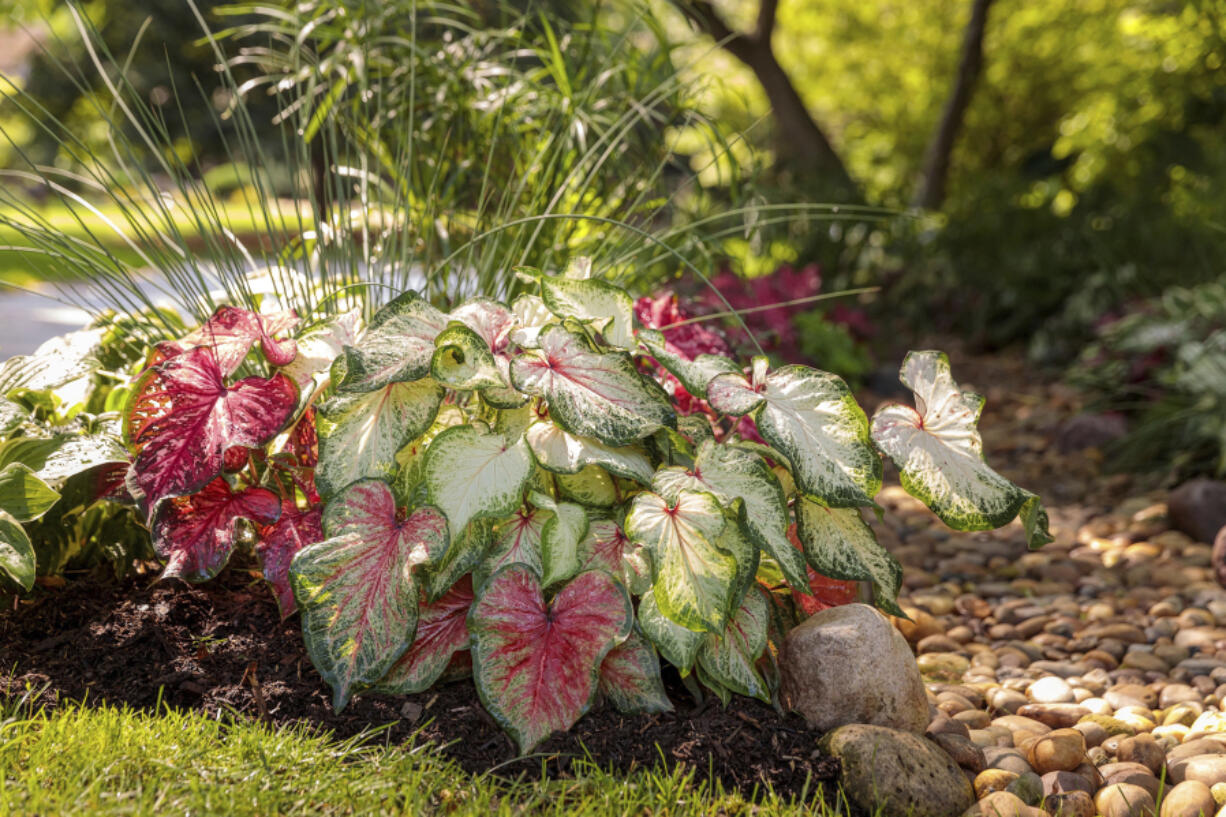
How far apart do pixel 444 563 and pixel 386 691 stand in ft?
0.68

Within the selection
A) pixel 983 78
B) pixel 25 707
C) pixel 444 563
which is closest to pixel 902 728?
pixel 444 563

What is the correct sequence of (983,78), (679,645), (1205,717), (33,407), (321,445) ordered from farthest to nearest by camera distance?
(983,78) < (33,407) < (1205,717) < (321,445) < (679,645)

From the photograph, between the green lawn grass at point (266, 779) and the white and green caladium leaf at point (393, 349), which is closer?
the green lawn grass at point (266, 779)

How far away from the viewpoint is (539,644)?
147 cm

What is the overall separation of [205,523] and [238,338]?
30 cm

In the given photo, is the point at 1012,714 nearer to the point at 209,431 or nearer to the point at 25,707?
A: the point at 209,431

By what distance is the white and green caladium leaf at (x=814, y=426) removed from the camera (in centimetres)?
151

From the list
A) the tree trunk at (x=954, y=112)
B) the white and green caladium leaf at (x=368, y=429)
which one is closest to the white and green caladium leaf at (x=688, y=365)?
the white and green caladium leaf at (x=368, y=429)

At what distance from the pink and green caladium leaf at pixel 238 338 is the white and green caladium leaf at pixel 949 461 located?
961mm

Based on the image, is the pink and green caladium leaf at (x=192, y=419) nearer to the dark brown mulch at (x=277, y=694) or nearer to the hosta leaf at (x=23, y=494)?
the hosta leaf at (x=23, y=494)

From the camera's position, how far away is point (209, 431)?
5.08ft

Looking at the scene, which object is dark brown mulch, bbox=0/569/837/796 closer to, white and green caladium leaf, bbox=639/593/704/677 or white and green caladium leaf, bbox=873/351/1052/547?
white and green caladium leaf, bbox=639/593/704/677

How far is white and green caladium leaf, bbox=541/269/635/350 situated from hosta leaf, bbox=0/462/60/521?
0.82 m

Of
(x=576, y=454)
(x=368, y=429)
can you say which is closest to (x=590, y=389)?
(x=576, y=454)
